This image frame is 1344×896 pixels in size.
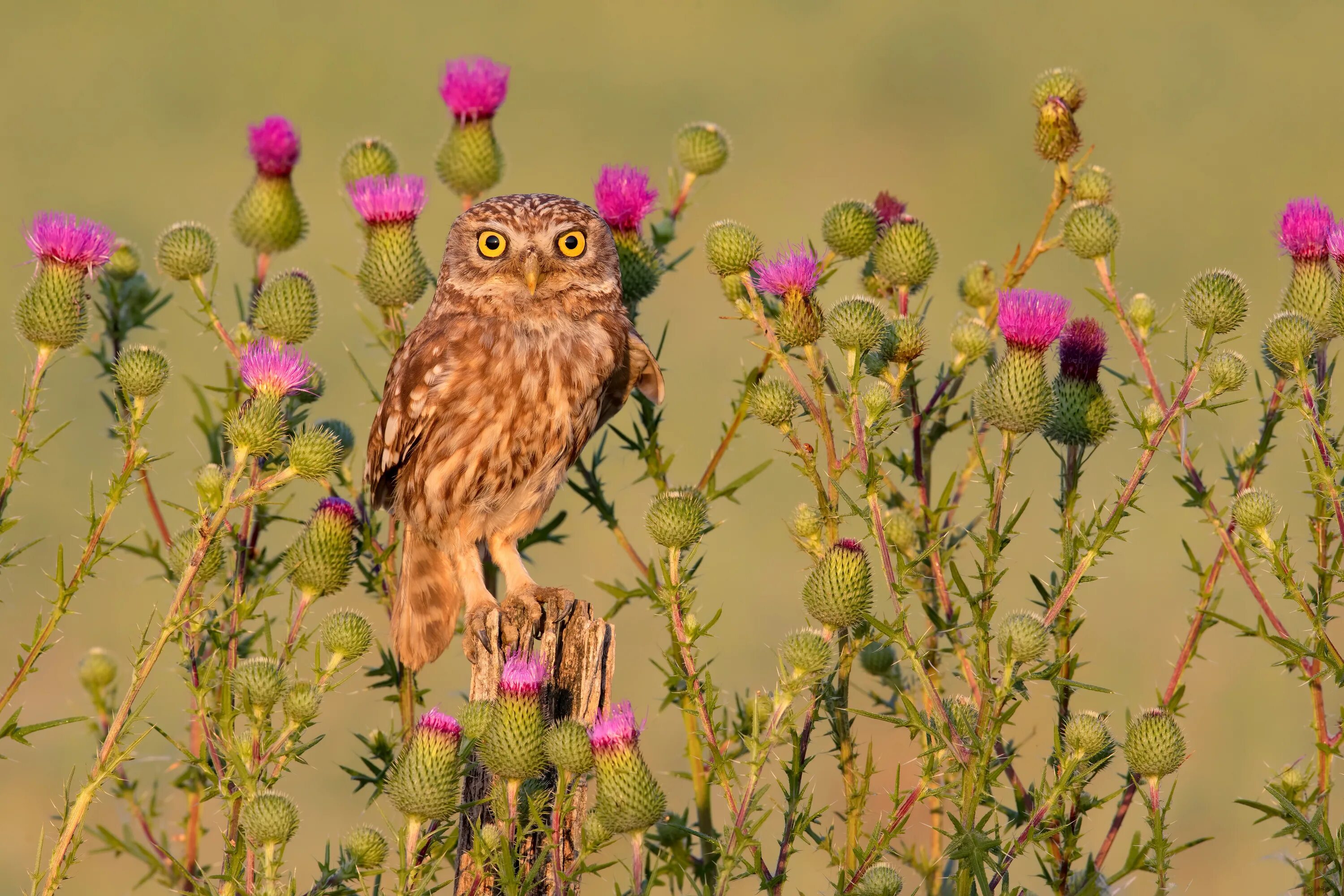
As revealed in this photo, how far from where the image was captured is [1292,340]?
3783 mm

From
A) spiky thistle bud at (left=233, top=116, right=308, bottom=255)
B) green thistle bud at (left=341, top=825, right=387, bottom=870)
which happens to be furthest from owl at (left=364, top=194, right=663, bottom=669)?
green thistle bud at (left=341, top=825, right=387, bottom=870)

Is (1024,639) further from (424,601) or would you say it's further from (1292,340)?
(424,601)

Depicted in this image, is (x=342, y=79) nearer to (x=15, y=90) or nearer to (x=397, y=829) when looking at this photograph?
(x=15, y=90)

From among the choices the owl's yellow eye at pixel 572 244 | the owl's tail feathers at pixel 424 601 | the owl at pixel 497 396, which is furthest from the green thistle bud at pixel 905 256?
the owl's tail feathers at pixel 424 601

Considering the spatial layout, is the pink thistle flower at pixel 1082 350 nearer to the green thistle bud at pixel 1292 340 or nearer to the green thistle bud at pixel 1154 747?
the green thistle bud at pixel 1292 340

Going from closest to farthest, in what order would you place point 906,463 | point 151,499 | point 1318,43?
point 906,463 → point 151,499 → point 1318,43

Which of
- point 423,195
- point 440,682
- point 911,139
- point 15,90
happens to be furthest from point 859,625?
point 15,90

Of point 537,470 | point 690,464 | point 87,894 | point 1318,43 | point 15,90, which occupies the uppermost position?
point 1318,43

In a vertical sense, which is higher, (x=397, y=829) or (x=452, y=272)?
(x=452, y=272)

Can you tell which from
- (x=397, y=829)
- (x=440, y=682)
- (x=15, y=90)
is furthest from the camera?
(x=15, y=90)

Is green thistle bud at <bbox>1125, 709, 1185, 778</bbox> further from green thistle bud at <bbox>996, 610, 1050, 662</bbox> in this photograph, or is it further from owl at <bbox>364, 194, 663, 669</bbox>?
owl at <bbox>364, 194, 663, 669</bbox>

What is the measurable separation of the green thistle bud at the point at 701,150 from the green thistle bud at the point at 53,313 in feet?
7.54

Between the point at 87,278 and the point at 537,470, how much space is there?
1773 millimetres

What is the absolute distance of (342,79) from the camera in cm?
2095
